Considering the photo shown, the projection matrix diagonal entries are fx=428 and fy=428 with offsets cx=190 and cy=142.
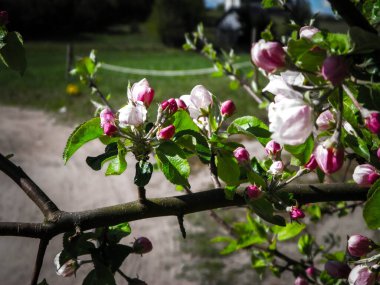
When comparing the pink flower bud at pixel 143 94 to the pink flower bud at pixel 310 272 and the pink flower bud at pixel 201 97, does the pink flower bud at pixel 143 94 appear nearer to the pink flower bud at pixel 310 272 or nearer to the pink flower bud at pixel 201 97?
the pink flower bud at pixel 201 97

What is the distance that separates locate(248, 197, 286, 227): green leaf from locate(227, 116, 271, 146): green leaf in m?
0.07

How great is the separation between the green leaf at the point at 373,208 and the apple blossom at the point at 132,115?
25 centimetres

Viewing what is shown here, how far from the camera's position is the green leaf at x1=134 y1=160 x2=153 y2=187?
48cm

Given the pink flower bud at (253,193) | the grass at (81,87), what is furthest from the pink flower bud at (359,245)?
the grass at (81,87)

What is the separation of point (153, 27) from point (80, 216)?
16.2 m

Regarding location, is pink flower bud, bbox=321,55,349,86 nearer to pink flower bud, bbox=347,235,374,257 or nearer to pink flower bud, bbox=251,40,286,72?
pink flower bud, bbox=251,40,286,72

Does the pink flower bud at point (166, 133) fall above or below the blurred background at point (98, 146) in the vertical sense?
above

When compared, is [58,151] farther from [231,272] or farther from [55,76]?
[55,76]

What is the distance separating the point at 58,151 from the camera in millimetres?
3598

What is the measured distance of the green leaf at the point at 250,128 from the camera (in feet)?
1.62

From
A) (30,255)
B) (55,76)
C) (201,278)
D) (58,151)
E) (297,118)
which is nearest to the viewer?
(297,118)

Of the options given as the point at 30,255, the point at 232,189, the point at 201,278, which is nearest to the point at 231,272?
the point at 201,278

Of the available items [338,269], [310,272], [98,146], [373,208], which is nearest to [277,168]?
[373,208]

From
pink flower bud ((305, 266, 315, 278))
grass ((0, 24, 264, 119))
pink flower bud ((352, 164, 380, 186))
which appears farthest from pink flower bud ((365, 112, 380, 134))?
grass ((0, 24, 264, 119))
